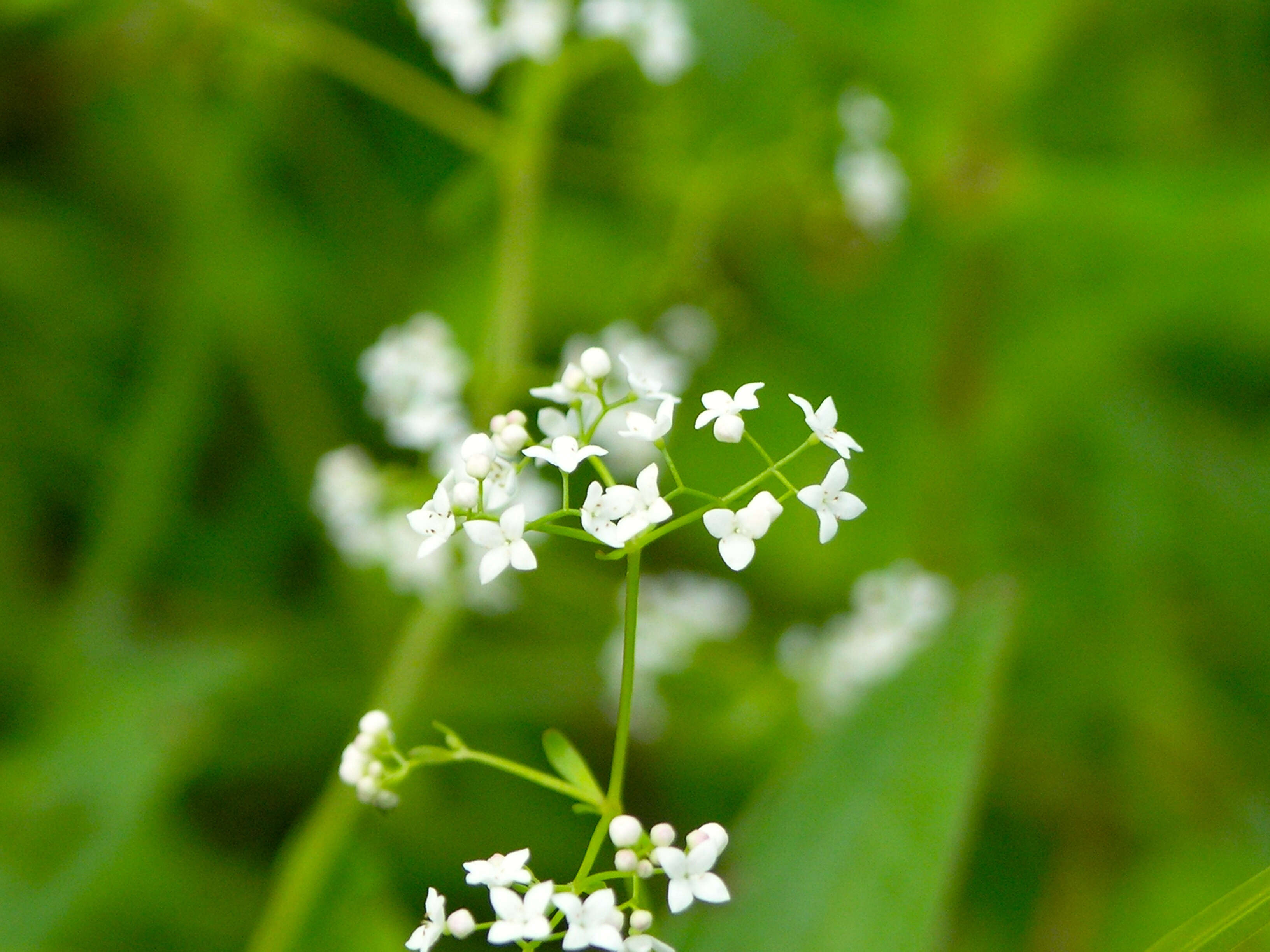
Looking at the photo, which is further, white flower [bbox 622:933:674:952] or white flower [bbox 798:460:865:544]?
white flower [bbox 798:460:865:544]

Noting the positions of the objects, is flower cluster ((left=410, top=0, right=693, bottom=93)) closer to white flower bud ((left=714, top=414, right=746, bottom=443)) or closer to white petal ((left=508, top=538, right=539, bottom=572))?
white flower bud ((left=714, top=414, right=746, bottom=443))

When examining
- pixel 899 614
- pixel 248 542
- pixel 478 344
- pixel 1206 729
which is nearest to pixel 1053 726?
pixel 1206 729

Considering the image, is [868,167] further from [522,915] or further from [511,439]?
[522,915]

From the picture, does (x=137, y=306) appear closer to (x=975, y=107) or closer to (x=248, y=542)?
(x=248, y=542)

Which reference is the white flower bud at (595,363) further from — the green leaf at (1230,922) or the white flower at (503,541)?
the green leaf at (1230,922)

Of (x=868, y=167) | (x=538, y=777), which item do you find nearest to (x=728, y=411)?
(x=538, y=777)

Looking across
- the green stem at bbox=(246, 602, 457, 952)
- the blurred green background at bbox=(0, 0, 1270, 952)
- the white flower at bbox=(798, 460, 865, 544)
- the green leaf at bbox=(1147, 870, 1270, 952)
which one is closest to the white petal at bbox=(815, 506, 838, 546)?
the white flower at bbox=(798, 460, 865, 544)

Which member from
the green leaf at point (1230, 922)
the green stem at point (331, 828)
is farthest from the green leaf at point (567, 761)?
the green stem at point (331, 828)
